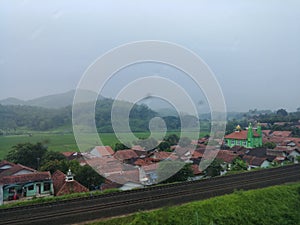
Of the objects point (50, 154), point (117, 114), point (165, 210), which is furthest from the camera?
point (50, 154)

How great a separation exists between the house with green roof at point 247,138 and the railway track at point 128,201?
1431 cm

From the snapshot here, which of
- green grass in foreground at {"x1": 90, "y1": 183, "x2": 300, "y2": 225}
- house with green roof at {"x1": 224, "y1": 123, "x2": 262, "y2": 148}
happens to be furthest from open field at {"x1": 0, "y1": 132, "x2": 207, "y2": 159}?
green grass in foreground at {"x1": 90, "y1": 183, "x2": 300, "y2": 225}

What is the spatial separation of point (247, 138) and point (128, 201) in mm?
18962

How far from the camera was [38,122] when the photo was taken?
110 feet

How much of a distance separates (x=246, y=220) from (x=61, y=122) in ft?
92.3

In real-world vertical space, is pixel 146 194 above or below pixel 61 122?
below

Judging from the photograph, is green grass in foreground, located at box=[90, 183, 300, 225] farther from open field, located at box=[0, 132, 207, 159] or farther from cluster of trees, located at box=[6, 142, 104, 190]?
open field, located at box=[0, 132, 207, 159]

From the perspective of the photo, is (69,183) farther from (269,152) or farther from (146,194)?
(269,152)

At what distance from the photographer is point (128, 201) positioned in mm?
6352

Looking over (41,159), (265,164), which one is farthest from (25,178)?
(265,164)

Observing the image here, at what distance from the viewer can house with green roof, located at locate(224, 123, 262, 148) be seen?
896 inches

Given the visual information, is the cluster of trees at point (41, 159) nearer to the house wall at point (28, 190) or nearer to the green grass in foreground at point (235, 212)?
the house wall at point (28, 190)

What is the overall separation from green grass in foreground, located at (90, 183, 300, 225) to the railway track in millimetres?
392

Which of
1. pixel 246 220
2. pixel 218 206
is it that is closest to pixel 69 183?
pixel 218 206
